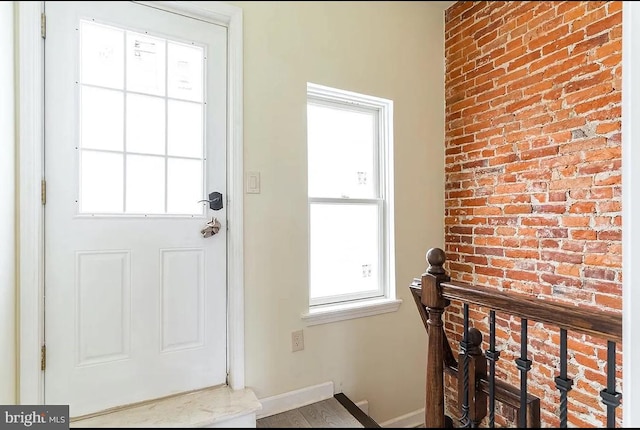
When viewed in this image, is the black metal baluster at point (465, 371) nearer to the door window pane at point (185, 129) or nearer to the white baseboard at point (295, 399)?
the white baseboard at point (295, 399)

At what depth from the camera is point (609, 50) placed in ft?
5.55

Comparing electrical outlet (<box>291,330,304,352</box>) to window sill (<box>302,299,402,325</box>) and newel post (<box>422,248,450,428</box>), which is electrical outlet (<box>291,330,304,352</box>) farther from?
newel post (<box>422,248,450,428</box>)

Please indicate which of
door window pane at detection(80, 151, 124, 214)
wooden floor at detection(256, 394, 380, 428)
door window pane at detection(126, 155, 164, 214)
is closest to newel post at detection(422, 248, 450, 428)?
wooden floor at detection(256, 394, 380, 428)

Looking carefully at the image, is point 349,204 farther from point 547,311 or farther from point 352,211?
point 547,311

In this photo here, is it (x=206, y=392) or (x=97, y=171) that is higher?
(x=97, y=171)

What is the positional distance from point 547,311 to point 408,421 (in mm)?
1974

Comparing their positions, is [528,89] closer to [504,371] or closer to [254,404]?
[504,371]

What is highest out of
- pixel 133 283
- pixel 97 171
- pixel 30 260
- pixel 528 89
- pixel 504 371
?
pixel 528 89

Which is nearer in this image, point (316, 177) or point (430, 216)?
point (316, 177)

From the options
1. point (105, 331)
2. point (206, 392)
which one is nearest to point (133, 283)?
point (105, 331)

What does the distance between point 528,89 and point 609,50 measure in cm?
42

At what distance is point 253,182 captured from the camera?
181cm

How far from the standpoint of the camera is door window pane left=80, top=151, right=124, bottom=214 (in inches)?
60.0
